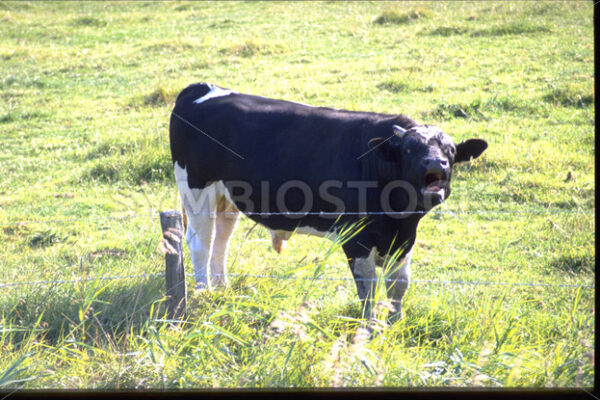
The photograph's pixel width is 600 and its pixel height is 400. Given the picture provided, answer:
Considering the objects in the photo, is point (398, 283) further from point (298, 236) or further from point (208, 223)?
point (298, 236)

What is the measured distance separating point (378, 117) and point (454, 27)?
9158mm

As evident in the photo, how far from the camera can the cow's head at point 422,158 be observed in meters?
4.51

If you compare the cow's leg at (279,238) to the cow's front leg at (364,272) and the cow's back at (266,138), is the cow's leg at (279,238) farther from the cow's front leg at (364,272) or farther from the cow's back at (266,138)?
the cow's front leg at (364,272)

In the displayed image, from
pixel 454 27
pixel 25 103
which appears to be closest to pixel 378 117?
pixel 25 103

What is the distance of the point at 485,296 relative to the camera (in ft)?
16.2

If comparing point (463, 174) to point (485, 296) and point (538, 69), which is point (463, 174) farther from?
point (538, 69)

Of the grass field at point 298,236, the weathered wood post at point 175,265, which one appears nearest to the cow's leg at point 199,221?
the grass field at point 298,236

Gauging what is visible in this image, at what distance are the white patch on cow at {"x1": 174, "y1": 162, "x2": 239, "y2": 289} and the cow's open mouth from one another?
168cm

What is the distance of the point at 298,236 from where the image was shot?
6977mm

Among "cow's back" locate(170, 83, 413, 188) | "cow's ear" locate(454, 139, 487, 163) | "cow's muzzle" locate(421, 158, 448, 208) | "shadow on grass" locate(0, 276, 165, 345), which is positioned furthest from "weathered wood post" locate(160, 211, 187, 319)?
"cow's ear" locate(454, 139, 487, 163)

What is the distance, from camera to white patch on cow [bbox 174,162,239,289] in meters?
5.65

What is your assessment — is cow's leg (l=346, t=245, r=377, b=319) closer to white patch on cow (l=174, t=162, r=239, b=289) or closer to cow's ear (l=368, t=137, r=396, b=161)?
cow's ear (l=368, t=137, r=396, b=161)

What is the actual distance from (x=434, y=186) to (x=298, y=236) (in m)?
2.63

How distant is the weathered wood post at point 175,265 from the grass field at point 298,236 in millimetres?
148
